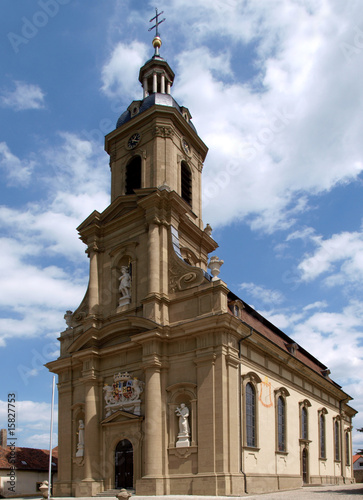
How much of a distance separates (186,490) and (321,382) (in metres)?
18.1

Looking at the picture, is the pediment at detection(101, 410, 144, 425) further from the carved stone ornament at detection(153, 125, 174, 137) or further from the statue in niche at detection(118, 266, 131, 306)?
the carved stone ornament at detection(153, 125, 174, 137)

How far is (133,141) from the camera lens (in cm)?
3319

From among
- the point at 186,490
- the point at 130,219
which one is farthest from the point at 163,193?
the point at 186,490

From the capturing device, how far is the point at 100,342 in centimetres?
2875

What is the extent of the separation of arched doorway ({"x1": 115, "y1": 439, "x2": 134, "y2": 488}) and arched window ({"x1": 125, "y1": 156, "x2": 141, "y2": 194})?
14.8 metres

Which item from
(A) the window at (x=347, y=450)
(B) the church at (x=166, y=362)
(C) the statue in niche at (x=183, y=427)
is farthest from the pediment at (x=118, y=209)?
(A) the window at (x=347, y=450)

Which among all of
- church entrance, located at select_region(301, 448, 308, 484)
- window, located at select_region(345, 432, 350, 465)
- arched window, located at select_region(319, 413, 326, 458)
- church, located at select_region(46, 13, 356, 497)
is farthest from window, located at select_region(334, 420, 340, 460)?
church entrance, located at select_region(301, 448, 308, 484)

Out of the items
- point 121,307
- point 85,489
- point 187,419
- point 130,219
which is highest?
point 130,219

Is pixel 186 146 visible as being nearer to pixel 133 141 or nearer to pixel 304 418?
pixel 133 141

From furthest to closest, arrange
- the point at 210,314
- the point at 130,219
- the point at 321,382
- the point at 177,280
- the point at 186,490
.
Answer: the point at 321,382 → the point at 130,219 → the point at 177,280 → the point at 210,314 → the point at 186,490

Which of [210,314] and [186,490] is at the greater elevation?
[210,314]

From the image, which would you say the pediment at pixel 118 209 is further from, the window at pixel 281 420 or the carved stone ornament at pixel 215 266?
the window at pixel 281 420

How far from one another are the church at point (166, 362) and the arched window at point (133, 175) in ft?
0.31

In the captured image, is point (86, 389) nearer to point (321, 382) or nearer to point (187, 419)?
point (187, 419)
